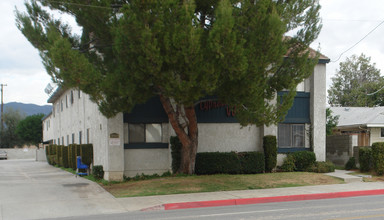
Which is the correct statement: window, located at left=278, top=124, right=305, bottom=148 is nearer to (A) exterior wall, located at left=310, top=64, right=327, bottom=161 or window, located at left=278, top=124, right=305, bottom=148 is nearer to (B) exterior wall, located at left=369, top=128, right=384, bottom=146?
(A) exterior wall, located at left=310, top=64, right=327, bottom=161

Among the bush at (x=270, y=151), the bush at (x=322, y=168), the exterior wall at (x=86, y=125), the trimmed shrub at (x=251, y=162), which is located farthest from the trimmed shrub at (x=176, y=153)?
the bush at (x=322, y=168)

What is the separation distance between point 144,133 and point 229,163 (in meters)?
4.29

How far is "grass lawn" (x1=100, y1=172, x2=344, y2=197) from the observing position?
45.3ft

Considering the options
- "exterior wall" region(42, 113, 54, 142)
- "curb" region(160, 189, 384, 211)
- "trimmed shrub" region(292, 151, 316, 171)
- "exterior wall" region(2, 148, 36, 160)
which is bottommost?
"exterior wall" region(2, 148, 36, 160)

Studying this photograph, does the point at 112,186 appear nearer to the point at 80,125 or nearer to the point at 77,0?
the point at 77,0

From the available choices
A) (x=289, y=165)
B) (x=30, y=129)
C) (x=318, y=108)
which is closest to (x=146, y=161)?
(x=289, y=165)

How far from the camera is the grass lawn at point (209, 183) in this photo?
544 inches

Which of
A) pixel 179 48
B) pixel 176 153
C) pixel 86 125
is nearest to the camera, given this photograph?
pixel 179 48

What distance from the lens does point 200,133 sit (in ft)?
61.1

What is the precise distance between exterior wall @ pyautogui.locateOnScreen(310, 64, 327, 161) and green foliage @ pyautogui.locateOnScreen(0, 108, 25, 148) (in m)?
62.5

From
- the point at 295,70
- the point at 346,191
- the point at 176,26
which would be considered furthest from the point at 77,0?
the point at 346,191

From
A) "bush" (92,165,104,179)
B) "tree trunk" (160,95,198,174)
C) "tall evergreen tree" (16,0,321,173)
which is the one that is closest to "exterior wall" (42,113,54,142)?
"bush" (92,165,104,179)

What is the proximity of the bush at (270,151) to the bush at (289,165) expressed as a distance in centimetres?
67

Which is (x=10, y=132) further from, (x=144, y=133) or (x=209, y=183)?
(x=209, y=183)
